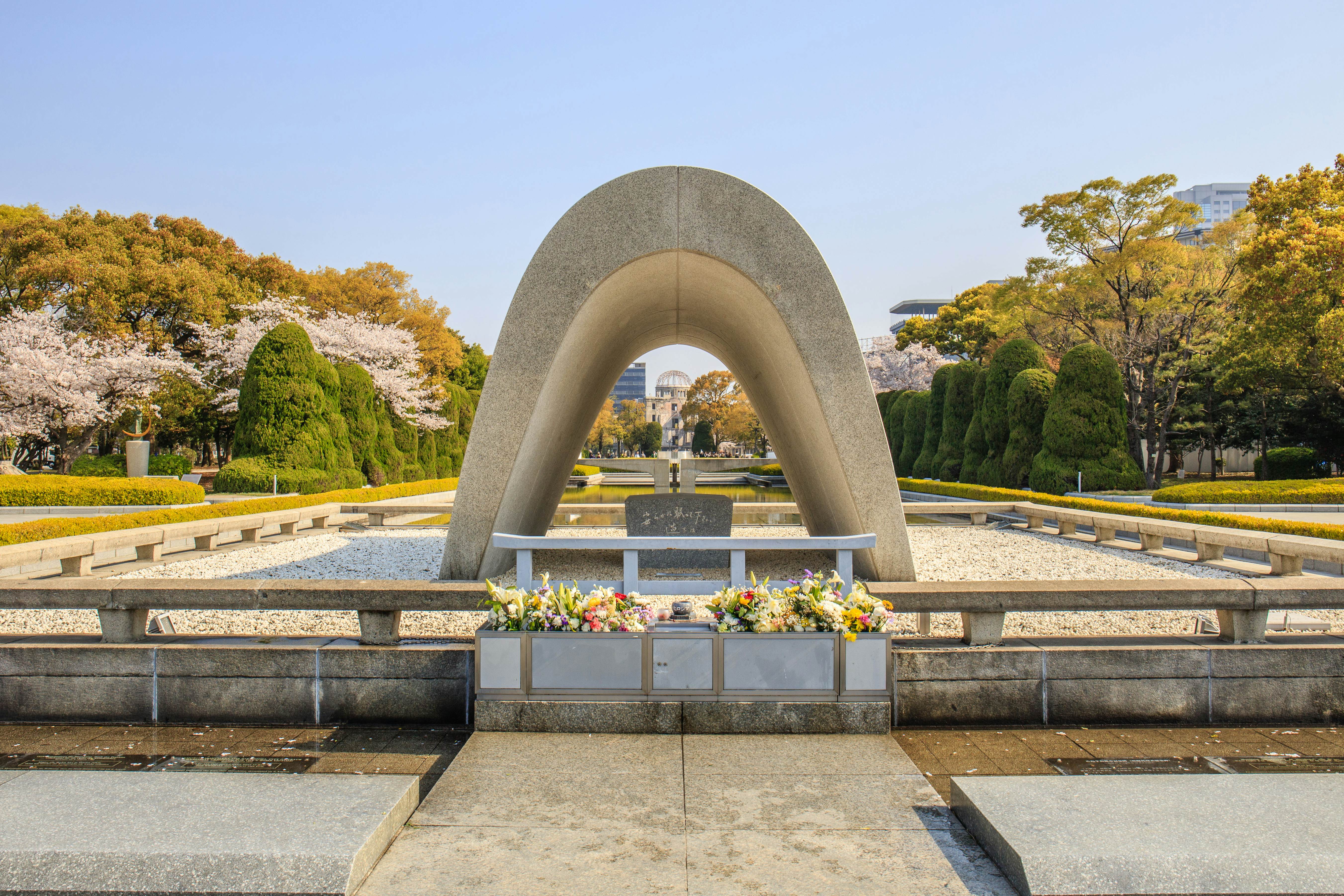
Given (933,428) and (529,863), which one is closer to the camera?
(529,863)

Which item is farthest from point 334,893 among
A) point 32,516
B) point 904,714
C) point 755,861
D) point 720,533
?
point 32,516

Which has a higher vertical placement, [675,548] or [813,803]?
[675,548]

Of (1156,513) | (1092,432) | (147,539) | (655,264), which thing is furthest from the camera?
(1092,432)

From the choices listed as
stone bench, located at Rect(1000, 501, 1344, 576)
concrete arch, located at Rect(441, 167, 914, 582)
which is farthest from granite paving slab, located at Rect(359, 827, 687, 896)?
stone bench, located at Rect(1000, 501, 1344, 576)

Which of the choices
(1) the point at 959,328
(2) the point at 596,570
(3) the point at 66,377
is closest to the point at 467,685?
(2) the point at 596,570

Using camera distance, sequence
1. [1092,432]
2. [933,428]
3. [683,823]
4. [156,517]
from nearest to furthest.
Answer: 1. [683,823]
2. [156,517]
3. [1092,432]
4. [933,428]

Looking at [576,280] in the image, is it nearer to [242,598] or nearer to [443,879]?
[242,598]

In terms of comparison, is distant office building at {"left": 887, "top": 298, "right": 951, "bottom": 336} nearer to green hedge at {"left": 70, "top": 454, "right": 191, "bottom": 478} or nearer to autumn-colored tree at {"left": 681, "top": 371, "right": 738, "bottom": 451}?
autumn-colored tree at {"left": 681, "top": 371, "right": 738, "bottom": 451}

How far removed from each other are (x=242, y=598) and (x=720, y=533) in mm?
5088

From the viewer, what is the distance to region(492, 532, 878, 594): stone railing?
15.2 feet

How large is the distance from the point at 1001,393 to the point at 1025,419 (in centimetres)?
161

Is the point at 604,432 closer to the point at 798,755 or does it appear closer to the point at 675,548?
the point at 675,548

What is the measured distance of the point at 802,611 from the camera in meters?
4.10

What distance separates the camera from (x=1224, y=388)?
25594mm
